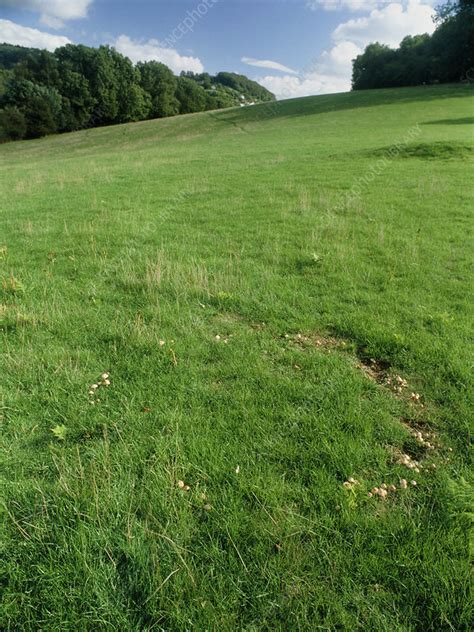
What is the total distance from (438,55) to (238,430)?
88.8 meters

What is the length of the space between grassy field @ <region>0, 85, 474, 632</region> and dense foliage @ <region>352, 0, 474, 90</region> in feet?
255

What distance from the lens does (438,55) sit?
2618 inches

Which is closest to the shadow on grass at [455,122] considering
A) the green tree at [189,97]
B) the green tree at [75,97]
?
the green tree at [75,97]

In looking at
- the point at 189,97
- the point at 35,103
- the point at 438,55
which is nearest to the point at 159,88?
the point at 189,97

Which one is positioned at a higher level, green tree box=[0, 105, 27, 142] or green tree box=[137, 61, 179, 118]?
green tree box=[137, 61, 179, 118]

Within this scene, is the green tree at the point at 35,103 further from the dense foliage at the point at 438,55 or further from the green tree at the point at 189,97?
the dense foliage at the point at 438,55

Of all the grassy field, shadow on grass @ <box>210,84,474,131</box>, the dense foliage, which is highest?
the dense foliage

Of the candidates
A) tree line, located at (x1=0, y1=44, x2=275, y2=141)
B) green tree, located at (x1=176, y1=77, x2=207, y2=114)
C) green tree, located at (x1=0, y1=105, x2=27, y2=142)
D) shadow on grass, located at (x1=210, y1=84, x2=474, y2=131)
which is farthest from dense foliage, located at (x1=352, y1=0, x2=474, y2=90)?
green tree, located at (x1=0, y1=105, x2=27, y2=142)

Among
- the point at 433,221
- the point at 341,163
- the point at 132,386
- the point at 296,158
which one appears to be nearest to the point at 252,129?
the point at 296,158

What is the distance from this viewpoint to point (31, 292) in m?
6.35

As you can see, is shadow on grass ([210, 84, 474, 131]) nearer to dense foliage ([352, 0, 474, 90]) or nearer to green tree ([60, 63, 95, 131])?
dense foliage ([352, 0, 474, 90])

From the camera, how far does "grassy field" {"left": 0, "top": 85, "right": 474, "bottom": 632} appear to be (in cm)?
227

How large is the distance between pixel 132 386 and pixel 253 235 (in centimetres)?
625

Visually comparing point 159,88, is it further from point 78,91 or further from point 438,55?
point 438,55
